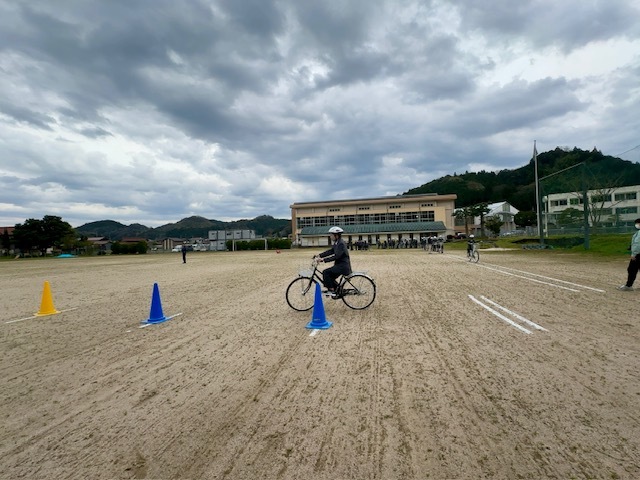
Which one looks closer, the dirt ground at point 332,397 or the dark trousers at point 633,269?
the dirt ground at point 332,397

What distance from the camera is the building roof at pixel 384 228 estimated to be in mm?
73500

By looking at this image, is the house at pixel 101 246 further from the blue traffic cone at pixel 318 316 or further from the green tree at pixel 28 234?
the blue traffic cone at pixel 318 316

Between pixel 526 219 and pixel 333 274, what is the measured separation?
98.4 metres

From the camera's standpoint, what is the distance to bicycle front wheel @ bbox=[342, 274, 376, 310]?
7746mm

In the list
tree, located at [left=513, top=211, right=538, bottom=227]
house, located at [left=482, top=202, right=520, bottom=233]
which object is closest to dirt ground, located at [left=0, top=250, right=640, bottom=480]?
house, located at [left=482, top=202, right=520, bottom=233]

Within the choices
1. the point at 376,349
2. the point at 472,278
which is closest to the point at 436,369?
the point at 376,349

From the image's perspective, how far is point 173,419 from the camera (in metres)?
3.21

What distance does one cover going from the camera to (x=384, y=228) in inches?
3031

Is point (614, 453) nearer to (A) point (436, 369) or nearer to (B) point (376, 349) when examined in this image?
(A) point (436, 369)

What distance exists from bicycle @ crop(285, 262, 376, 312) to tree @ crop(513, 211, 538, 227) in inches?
3796

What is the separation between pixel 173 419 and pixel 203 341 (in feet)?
8.43

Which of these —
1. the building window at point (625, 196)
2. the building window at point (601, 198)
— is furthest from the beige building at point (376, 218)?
the building window at point (625, 196)

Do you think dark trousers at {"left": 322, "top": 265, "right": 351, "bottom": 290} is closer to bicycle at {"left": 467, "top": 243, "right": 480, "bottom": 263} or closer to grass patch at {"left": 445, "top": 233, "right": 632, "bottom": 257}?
bicycle at {"left": 467, "top": 243, "right": 480, "bottom": 263}

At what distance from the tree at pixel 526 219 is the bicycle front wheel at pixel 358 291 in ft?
316
